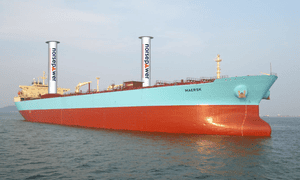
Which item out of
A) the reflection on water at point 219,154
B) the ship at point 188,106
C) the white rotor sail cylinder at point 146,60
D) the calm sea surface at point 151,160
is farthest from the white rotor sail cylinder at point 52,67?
the reflection on water at point 219,154

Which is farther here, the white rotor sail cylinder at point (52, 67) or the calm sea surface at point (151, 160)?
the white rotor sail cylinder at point (52, 67)

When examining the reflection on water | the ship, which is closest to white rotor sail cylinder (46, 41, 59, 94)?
the ship

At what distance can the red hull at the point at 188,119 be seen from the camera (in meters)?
21.0

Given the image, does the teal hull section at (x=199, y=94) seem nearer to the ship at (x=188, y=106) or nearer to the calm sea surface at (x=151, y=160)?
the ship at (x=188, y=106)

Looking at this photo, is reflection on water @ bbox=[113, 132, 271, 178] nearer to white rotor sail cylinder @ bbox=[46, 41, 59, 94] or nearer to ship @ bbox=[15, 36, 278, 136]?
ship @ bbox=[15, 36, 278, 136]

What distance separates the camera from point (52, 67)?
42.7m

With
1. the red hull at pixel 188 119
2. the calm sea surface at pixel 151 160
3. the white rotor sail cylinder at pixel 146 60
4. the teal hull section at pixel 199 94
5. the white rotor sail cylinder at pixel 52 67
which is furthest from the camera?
the white rotor sail cylinder at pixel 52 67

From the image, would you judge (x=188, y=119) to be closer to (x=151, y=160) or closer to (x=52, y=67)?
(x=151, y=160)

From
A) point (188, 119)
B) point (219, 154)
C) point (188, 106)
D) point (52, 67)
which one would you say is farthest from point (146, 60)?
point (219, 154)

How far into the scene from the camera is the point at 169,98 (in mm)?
23891

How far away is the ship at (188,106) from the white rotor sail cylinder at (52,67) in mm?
13775

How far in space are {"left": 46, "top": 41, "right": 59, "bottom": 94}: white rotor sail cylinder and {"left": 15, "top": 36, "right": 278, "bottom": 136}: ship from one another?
1377 cm

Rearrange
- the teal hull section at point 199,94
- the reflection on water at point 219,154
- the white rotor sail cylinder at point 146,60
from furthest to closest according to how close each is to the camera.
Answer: the white rotor sail cylinder at point 146,60 < the teal hull section at point 199,94 < the reflection on water at point 219,154

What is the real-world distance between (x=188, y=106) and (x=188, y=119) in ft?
4.30
